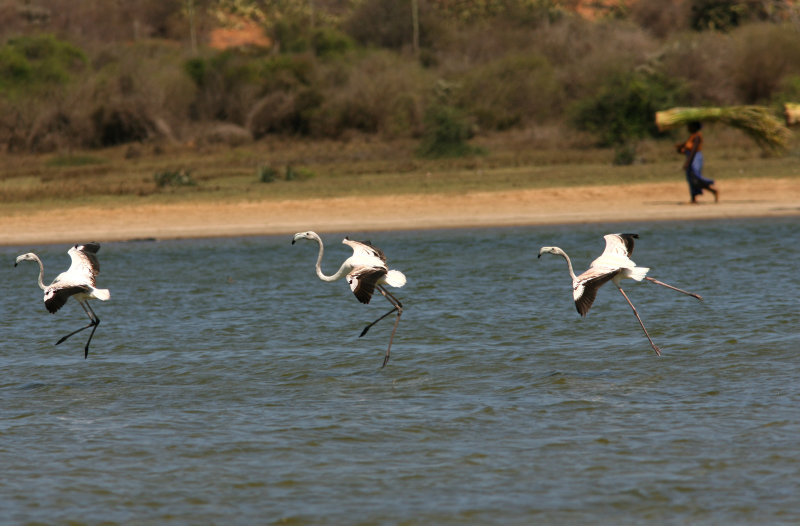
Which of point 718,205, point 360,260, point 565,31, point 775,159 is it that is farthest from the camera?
point 565,31

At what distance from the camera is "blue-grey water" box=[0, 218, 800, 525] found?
238 inches

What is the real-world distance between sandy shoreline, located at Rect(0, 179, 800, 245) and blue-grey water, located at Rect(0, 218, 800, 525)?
3795 mm

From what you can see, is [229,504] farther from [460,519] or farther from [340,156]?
[340,156]

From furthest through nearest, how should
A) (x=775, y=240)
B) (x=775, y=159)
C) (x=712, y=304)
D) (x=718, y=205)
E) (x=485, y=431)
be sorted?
(x=775, y=159) < (x=718, y=205) < (x=775, y=240) < (x=712, y=304) < (x=485, y=431)

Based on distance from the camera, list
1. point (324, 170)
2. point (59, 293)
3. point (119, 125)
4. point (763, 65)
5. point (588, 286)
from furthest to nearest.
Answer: point (763, 65)
point (119, 125)
point (324, 170)
point (59, 293)
point (588, 286)

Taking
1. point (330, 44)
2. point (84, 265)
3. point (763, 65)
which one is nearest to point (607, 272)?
point (84, 265)

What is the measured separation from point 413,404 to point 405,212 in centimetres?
1160

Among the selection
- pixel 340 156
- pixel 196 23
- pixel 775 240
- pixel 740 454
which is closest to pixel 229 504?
pixel 740 454

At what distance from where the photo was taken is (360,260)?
30.0 feet

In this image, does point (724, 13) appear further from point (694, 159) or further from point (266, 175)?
point (694, 159)

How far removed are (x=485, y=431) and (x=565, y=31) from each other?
125 feet

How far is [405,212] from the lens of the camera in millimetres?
19531

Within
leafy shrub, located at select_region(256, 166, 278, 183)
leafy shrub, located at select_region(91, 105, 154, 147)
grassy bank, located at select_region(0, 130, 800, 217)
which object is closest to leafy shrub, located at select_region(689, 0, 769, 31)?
grassy bank, located at select_region(0, 130, 800, 217)

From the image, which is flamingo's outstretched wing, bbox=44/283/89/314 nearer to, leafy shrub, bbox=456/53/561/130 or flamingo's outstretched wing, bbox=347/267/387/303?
flamingo's outstretched wing, bbox=347/267/387/303
